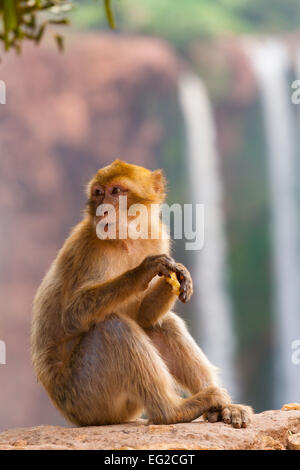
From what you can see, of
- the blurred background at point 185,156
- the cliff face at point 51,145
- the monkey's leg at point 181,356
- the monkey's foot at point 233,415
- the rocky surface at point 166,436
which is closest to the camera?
the rocky surface at point 166,436

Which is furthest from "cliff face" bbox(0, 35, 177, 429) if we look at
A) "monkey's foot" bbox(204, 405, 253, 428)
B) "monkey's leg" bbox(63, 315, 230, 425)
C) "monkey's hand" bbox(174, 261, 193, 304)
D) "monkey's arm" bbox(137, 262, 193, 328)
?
"monkey's hand" bbox(174, 261, 193, 304)

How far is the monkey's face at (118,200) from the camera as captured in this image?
480 centimetres

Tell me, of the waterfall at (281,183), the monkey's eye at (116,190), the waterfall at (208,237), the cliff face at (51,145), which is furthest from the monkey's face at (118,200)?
the waterfall at (281,183)

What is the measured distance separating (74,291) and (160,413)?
987 mm

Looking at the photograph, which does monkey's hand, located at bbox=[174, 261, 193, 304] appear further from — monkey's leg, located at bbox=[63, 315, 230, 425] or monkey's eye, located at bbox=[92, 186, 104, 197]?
monkey's eye, located at bbox=[92, 186, 104, 197]

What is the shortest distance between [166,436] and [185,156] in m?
12.5

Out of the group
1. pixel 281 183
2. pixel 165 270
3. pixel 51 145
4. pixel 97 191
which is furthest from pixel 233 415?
pixel 281 183

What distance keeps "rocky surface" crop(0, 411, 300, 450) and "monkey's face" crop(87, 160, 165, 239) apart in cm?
132

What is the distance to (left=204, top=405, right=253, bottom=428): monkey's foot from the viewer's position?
4.47 meters

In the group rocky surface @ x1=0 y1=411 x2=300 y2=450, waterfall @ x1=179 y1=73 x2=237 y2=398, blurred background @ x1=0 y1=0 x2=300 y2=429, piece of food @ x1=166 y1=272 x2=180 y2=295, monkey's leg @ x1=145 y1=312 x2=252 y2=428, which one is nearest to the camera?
rocky surface @ x1=0 y1=411 x2=300 y2=450

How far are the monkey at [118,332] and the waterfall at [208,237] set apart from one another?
34.8 feet

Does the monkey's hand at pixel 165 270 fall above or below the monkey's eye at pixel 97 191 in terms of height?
below

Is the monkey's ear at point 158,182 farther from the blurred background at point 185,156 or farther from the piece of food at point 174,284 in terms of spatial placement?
the blurred background at point 185,156

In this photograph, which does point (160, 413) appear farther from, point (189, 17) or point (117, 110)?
point (189, 17)
